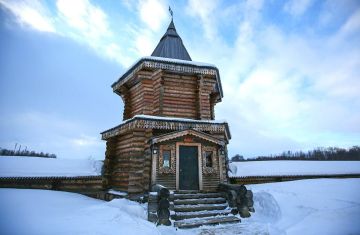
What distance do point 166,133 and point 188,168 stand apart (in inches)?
89.8

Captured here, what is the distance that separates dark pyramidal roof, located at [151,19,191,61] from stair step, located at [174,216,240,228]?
37.5 ft

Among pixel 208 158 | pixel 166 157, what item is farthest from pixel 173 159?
pixel 208 158

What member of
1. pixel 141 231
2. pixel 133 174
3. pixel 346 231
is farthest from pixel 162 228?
pixel 346 231

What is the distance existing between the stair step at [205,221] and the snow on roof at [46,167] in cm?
1083

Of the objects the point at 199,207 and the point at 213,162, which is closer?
the point at 199,207

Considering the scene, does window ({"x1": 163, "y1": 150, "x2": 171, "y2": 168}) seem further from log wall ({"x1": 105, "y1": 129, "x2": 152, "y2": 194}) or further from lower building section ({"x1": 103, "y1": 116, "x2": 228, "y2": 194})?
log wall ({"x1": 105, "y1": 129, "x2": 152, "y2": 194})

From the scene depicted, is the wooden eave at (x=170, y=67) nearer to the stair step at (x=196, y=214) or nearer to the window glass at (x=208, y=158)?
the window glass at (x=208, y=158)

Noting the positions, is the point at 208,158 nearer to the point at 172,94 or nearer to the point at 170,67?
the point at 172,94

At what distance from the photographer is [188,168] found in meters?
11.8

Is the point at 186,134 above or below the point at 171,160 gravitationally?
above

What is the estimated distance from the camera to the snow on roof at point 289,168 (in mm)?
17403

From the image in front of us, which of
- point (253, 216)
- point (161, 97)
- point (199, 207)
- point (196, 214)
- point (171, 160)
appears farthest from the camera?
point (161, 97)

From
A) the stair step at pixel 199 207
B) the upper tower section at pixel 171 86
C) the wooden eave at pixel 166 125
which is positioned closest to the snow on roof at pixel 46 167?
the wooden eave at pixel 166 125

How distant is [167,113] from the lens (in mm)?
13414
